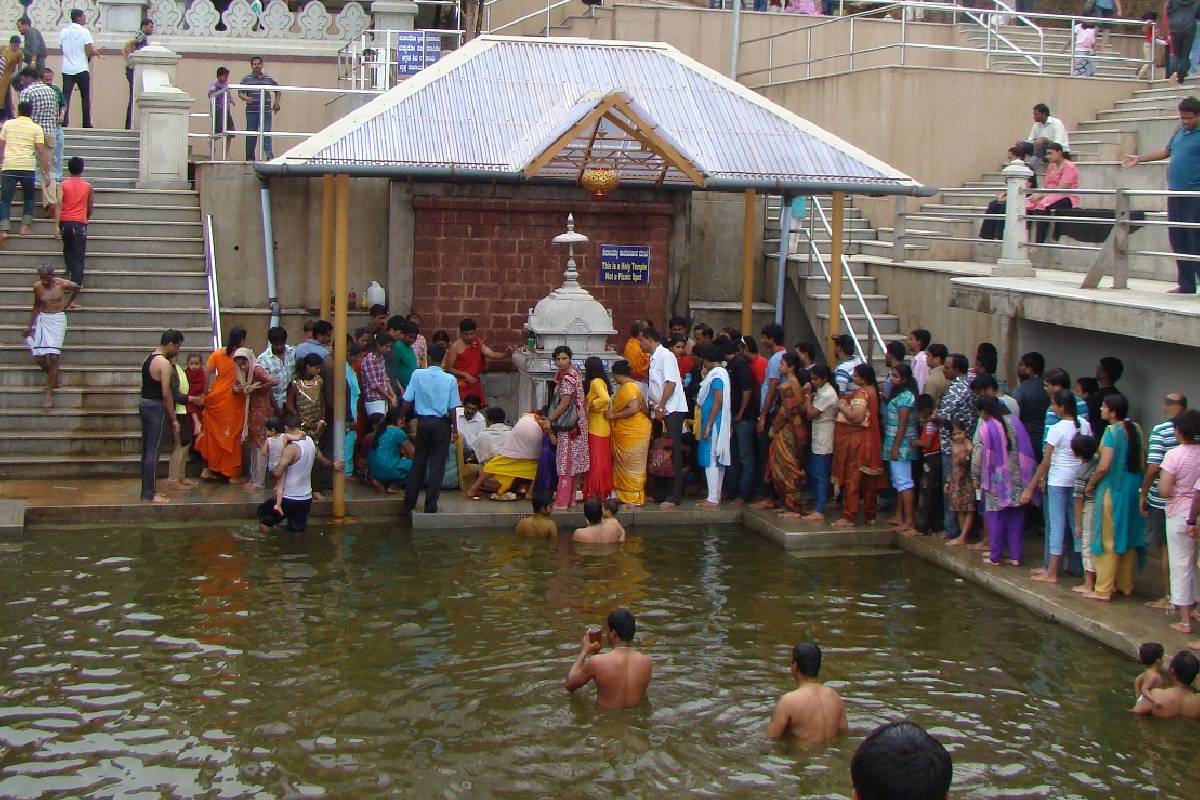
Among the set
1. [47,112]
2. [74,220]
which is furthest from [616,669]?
[47,112]

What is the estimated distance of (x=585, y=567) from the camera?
486 inches

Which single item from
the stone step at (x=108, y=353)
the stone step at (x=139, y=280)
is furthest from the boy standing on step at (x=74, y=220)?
the stone step at (x=108, y=353)

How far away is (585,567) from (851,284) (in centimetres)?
632

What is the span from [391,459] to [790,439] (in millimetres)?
3867

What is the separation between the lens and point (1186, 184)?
1263 cm

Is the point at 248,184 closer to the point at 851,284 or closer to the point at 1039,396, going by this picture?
the point at 851,284

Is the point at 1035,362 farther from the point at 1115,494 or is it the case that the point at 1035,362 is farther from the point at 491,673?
the point at 491,673

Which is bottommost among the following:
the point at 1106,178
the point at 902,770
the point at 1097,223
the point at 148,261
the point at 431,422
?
the point at 902,770

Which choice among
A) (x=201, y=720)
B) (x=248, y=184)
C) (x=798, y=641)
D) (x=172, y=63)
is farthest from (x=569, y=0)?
(x=201, y=720)

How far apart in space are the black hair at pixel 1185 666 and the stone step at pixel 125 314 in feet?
37.1

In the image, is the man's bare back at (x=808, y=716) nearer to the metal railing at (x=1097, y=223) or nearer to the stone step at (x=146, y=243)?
the metal railing at (x=1097, y=223)

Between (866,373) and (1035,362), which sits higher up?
(1035,362)

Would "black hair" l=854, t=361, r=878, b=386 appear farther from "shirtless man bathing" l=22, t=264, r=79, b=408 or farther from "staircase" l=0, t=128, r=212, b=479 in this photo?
"shirtless man bathing" l=22, t=264, r=79, b=408

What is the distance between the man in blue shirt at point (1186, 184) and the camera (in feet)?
40.6
